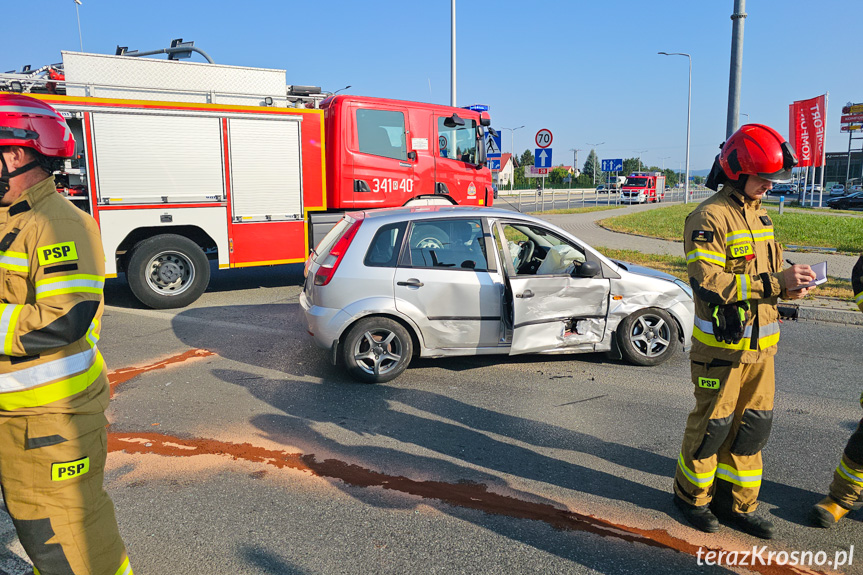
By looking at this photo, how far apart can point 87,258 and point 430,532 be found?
2139mm

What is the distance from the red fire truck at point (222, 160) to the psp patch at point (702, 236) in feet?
24.2

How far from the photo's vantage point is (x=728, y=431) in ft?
10.8

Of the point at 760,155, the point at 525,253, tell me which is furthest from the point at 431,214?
the point at 760,155

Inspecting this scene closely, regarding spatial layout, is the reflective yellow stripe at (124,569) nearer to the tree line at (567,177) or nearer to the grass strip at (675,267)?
the grass strip at (675,267)

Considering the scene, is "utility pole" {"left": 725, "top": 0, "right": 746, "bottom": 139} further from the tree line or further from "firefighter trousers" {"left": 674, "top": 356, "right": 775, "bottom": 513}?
the tree line

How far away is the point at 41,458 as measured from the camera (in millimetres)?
2172

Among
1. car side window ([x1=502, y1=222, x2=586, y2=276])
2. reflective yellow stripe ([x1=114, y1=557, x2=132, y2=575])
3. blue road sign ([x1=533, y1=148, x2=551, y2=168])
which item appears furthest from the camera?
blue road sign ([x1=533, y1=148, x2=551, y2=168])

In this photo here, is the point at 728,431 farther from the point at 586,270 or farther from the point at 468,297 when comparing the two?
the point at 468,297

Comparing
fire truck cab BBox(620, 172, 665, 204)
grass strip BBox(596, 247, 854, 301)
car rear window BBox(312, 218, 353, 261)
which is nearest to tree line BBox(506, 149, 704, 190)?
fire truck cab BBox(620, 172, 665, 204)

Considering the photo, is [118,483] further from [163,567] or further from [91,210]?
[91,210]

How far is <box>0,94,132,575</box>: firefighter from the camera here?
2.14 m

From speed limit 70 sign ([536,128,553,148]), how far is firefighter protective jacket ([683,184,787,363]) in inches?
662

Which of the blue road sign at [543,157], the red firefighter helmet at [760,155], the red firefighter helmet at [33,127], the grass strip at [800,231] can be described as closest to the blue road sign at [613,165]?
the grass strip at [800,231]

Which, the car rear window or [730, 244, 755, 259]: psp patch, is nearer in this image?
[730, 244, 755, 259]: psp patch
